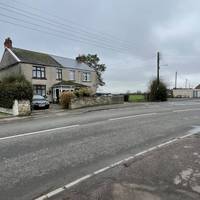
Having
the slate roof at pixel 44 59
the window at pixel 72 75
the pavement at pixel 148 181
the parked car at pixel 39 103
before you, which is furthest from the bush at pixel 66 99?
the pavement at pixel 148 181

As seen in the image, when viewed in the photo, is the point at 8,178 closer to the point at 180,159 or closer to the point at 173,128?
the point at 180,159

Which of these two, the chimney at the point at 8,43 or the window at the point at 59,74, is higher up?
the chimney at the point at 8,43

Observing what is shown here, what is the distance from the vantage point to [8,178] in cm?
537

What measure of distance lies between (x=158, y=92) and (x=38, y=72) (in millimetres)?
20680

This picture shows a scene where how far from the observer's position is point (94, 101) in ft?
100

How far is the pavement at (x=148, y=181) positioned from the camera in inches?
175

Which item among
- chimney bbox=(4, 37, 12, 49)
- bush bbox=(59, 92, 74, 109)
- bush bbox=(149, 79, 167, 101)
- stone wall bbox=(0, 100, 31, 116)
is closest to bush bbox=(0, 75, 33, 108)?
stone wall bbox=(0, 100, 31, 116)

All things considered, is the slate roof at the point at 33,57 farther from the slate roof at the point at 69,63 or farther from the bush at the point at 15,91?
the bush at the point at 15,91

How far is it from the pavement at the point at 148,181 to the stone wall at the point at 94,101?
816 inches

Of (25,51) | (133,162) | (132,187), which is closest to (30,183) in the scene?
(132,187)

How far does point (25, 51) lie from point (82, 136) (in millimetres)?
35889

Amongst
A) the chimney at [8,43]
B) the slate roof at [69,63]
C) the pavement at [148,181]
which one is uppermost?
the chimney at [8,43]

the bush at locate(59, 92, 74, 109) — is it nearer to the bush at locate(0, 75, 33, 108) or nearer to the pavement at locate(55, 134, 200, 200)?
the bush at locate(0, 75, 33, 108)

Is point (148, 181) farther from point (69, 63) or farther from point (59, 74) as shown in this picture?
point (69, 63)
